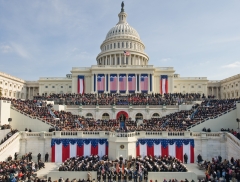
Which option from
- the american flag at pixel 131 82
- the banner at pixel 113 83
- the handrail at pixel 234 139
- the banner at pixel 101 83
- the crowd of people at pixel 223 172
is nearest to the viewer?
the crowd of people at pixel 223 172

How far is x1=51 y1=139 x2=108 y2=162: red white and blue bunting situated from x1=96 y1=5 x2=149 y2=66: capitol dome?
62.9 metres

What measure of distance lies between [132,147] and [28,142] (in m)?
16.1

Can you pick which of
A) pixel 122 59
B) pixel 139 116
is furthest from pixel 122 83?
pixel 139 116

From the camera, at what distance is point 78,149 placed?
32469 millimetres

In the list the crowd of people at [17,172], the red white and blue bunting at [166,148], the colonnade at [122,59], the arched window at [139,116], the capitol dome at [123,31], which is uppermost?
the capitol dome at [123,31]

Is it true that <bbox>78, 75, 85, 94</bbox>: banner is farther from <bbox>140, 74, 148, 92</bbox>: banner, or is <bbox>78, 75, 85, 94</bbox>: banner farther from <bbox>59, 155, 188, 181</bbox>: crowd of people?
<bbox>59, 155, 188, 181</bbox>: crowd of people

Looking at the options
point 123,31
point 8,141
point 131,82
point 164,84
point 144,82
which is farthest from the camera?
point 123,31

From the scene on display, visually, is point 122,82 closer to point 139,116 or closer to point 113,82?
point 113,82

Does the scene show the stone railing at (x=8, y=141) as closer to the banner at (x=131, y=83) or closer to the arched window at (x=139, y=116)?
the arched window at (x=139, y=116)

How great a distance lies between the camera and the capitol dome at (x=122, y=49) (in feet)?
323

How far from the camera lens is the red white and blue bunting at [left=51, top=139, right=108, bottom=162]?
32.4m

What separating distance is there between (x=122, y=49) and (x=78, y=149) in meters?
72.1

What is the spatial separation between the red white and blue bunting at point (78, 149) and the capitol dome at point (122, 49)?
62862 millimetres

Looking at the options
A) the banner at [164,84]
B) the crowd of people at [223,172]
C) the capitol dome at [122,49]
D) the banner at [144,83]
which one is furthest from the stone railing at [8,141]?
the capitol dome at [122,49]
